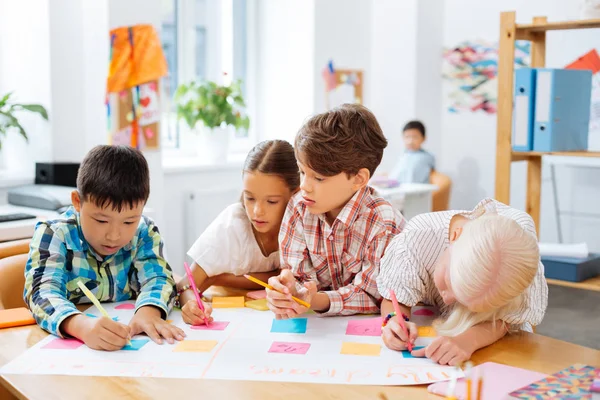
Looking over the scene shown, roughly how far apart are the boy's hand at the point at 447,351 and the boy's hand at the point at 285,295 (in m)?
0.27

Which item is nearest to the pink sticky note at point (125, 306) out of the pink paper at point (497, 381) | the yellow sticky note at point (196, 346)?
the yellow sticky note at point (196, 346)

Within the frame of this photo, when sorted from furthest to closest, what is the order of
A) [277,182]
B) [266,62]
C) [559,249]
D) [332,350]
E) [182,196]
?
[266,62] < [182,196] < [559,249] < [277,182] < [332,350]

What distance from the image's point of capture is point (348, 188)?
4.96 ft

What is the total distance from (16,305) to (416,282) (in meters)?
0.93

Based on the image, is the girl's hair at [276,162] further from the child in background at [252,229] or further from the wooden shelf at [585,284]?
the wooden shelf at [585,284]

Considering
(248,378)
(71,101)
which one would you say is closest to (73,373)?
(248,378)

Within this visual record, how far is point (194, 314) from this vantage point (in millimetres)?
1359

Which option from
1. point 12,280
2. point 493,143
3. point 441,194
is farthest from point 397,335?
point 493,143

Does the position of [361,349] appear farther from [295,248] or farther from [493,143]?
[493,143]

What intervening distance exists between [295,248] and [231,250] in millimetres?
208

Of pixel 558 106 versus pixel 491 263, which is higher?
pixel 558 106

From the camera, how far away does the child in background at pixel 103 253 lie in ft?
4.47

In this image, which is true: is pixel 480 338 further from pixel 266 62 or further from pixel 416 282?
pixel 266 62

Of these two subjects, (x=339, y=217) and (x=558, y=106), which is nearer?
(x=339, y=217)
